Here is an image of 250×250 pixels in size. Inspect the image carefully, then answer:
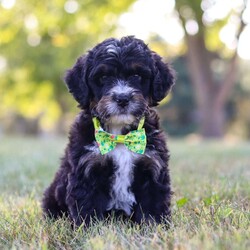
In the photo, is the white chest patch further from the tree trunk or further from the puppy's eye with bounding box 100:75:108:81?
the tree trunk

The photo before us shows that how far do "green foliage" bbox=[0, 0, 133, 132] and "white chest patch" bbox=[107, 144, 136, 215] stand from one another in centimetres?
2092

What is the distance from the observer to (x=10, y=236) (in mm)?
4312

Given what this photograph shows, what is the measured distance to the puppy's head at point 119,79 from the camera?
473 centimetres

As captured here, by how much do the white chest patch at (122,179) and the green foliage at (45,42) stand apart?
68.6 ft

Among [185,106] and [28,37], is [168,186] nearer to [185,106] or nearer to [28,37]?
[28,37]

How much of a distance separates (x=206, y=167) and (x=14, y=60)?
86.3ft

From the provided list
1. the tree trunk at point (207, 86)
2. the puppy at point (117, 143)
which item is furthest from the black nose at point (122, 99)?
the tree trunk at point (207, 86)

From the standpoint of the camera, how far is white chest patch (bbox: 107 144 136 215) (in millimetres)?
4734

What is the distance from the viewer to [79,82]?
5102 mm

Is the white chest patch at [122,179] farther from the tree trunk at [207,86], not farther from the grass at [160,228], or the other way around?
the tree trunk at [207,86]

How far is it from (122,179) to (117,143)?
379 millimetres

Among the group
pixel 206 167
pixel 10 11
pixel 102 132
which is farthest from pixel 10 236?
pixel 10 11

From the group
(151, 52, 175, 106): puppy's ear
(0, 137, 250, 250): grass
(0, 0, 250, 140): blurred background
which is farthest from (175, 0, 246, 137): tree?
(151, 52, 175, 106): puppy's ear

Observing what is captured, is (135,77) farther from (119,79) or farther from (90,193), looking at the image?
(90,193)
